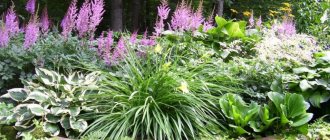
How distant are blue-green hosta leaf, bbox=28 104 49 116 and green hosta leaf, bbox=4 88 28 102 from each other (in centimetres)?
30

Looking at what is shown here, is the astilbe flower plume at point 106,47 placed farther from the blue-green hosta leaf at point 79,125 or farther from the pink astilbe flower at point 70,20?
the blue-green hosta leaf at point 79,125

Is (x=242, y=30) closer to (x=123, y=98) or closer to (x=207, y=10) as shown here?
(x=123, y=98)

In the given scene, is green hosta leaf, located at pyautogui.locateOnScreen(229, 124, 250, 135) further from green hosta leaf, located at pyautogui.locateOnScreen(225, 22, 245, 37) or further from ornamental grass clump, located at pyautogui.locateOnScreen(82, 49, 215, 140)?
green hosta leaf, located at pyautogui.locateOnScreen(225, 22, 245, 37)

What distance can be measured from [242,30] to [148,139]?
8.35ft

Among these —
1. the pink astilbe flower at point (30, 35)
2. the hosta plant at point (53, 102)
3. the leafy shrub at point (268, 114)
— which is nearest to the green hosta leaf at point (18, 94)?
the hosta plant at point (53, 102)

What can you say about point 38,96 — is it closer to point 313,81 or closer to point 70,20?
point 70,20

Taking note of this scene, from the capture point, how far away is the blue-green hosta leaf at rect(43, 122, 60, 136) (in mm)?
3079

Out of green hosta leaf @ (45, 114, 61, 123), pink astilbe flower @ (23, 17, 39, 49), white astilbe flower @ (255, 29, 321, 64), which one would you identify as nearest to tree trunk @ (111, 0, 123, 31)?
pink astilbe flower @ (23, 17, 39, 49)

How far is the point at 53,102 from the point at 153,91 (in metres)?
Result: 0.84

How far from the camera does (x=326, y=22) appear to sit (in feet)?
24.5

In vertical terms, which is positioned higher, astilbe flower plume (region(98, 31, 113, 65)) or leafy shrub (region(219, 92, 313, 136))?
astilbe flower plume (region(98, 31, 113, 65))

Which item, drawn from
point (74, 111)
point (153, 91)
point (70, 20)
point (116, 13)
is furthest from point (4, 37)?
point (116, 13)

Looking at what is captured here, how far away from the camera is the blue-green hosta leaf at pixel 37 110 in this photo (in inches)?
123

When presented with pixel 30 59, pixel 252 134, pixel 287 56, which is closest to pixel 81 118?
pixel 30 59
